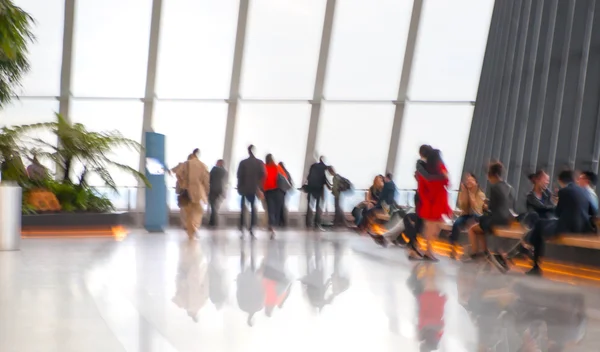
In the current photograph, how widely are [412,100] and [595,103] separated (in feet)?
22.8

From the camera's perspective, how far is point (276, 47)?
1792 centimetres

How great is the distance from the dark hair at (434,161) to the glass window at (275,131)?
8.60m

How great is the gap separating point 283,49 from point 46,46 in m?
4.84

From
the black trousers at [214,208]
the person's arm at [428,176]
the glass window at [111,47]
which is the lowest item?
the black trousers at [214,208]

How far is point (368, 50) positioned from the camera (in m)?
18.0

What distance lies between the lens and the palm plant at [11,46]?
1083cm

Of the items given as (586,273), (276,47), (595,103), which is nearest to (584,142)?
(595,103)

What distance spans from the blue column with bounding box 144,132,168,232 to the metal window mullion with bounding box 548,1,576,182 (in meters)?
6.70

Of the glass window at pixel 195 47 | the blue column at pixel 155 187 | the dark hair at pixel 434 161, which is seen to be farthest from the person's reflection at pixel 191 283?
the glass window at pixel 195 47

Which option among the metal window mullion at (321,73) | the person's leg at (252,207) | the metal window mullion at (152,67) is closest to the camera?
the person's leg at (252,207)

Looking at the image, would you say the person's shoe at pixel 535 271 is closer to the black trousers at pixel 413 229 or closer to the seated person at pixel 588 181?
the seated person at pixel 588 181

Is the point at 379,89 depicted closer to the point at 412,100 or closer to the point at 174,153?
the point at 412,100

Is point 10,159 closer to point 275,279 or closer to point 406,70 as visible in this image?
point 275,279

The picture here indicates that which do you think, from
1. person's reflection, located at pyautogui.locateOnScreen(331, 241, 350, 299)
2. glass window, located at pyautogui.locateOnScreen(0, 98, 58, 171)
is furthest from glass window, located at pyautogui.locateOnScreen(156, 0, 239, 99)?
person's reflection, located at pyautogui.locateOnScreen(331, 241, 350, 299)
